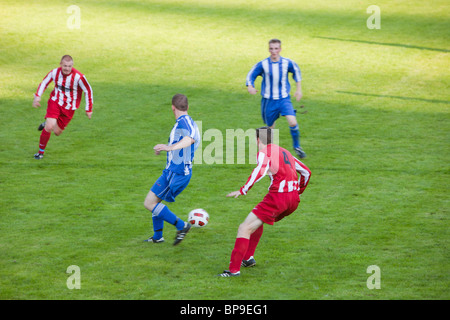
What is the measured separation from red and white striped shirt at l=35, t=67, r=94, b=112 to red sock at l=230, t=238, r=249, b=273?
6.24 meters

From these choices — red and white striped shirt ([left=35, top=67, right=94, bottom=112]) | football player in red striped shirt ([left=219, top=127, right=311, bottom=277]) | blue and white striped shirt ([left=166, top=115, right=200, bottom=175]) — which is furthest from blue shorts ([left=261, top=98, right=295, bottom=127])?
football player in red striped shirt ([left=219, top=127, right=311, bottom=277])

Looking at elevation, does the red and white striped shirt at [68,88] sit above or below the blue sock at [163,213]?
above

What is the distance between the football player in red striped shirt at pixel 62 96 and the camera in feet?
40.3

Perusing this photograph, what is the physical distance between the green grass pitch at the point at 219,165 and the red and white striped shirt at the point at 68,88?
1.28 meters

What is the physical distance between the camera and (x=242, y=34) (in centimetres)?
2422

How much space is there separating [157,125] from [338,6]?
54.7ft

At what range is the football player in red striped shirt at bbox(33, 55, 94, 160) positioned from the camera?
484 inches

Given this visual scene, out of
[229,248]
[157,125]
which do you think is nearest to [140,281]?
[229,248]

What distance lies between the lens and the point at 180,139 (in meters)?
8.31

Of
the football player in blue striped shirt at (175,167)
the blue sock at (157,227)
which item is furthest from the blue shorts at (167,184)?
the blue sock at (157,227)

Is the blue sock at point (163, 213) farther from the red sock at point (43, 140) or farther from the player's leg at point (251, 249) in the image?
the red sock at point (43, 140)

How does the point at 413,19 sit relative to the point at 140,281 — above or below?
above

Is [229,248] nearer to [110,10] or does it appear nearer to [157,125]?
[157,125]

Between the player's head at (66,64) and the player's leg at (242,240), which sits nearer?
the player's leg at (242,240)
